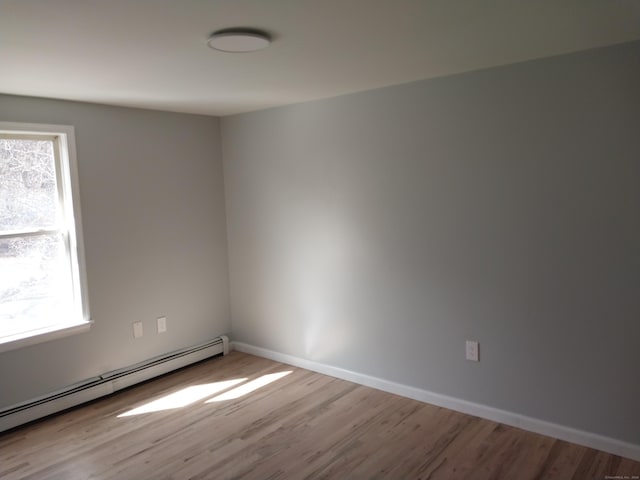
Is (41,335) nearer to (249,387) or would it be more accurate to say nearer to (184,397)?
(184,397)

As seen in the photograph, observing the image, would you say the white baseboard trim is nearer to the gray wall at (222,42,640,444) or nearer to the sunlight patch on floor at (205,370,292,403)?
the gray wall at (222,42,640,444)

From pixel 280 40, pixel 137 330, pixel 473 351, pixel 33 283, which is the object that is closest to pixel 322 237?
pixel 473 351

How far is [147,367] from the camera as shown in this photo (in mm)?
3846

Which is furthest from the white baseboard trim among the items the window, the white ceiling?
the white ceiling

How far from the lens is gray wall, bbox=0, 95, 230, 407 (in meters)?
3.36

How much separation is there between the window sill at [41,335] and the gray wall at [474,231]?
1.51m

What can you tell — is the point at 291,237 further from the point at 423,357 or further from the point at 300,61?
the point at 300,61

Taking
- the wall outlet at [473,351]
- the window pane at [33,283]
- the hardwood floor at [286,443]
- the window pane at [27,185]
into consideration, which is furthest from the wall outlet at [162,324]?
the wall outlet at [473,351]

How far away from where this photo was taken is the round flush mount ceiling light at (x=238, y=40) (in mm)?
1974

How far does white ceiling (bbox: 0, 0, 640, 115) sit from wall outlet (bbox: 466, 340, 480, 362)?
1.65 m

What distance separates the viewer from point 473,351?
3096mm

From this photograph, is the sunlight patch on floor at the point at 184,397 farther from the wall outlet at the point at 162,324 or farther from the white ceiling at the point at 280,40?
the white ceiling at the point at 280,40

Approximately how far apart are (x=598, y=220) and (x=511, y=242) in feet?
1.53

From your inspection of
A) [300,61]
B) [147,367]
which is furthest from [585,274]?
[147,367]
